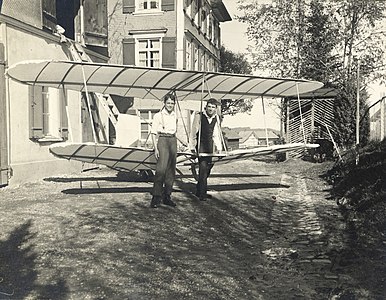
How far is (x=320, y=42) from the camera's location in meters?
20.7

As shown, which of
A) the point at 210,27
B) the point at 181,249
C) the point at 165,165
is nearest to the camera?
the point at 181,249

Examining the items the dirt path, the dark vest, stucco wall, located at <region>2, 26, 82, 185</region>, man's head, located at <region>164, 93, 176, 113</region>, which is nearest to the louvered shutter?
stucco wall, located at <region>2, 26, 82, 185</region>

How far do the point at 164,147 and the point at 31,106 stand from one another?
5.01 m

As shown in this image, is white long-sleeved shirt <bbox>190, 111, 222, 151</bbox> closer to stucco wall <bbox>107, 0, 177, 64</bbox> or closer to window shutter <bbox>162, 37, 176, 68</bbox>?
window shutter <bbox>162, 37, 176, 68</bbox>

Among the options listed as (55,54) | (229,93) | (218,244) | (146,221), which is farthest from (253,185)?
(55,54)

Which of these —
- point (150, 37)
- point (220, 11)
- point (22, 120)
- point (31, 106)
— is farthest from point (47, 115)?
point (220, 11)

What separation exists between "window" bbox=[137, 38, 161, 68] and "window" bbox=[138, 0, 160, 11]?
4.48 feet

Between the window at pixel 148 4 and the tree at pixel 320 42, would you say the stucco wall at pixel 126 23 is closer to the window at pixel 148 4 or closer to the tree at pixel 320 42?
the window at pixel 148 4

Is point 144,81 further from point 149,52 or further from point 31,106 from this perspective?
point 149,52

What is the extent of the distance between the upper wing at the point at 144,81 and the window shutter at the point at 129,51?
995cm

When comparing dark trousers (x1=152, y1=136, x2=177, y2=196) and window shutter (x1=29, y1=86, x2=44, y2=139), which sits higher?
window shutter (x1=29, y1=86, x2=44, y2=139)

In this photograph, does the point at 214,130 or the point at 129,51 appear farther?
the point at 129,51

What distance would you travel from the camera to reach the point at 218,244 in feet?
17.7

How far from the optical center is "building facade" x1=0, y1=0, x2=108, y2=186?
32.8 ft
